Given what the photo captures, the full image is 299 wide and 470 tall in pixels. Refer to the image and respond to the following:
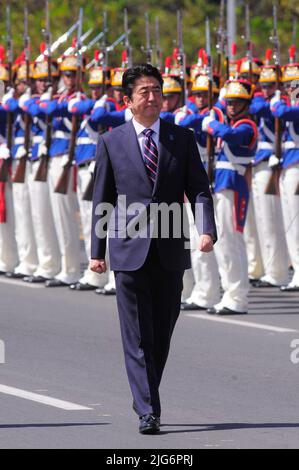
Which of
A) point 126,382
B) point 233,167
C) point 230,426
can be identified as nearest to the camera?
point 230,426

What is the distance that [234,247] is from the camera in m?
13.6

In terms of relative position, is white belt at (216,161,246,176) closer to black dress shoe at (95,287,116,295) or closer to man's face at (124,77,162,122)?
black dress shoe at (95,287,116,295)

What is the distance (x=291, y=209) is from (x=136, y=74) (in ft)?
21.8

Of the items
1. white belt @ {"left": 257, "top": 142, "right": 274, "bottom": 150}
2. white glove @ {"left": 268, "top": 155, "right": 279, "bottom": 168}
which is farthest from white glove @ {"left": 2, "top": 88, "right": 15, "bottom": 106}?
white glove @ {"left": 268, "top": 155, "right": 279, "bottom": 168}

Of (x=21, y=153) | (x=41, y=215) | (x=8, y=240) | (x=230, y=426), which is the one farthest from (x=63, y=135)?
(x=230, y=426)

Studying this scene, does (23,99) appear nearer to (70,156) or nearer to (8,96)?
(8,96)

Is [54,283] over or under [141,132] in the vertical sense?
under

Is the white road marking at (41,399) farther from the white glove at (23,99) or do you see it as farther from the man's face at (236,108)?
the white glove at (23,99)

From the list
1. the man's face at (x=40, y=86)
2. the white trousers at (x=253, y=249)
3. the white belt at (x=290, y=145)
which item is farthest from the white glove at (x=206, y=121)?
the man's face at (x=40, y=86)

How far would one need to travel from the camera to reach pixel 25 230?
16.4 metres

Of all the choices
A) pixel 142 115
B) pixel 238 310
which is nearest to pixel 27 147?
pixel 238 310

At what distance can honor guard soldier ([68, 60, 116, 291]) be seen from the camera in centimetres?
1505

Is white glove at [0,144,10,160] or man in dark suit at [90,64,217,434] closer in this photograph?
man in dark suit at [90,64,217,434]

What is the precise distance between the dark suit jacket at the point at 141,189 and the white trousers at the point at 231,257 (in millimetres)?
4897
